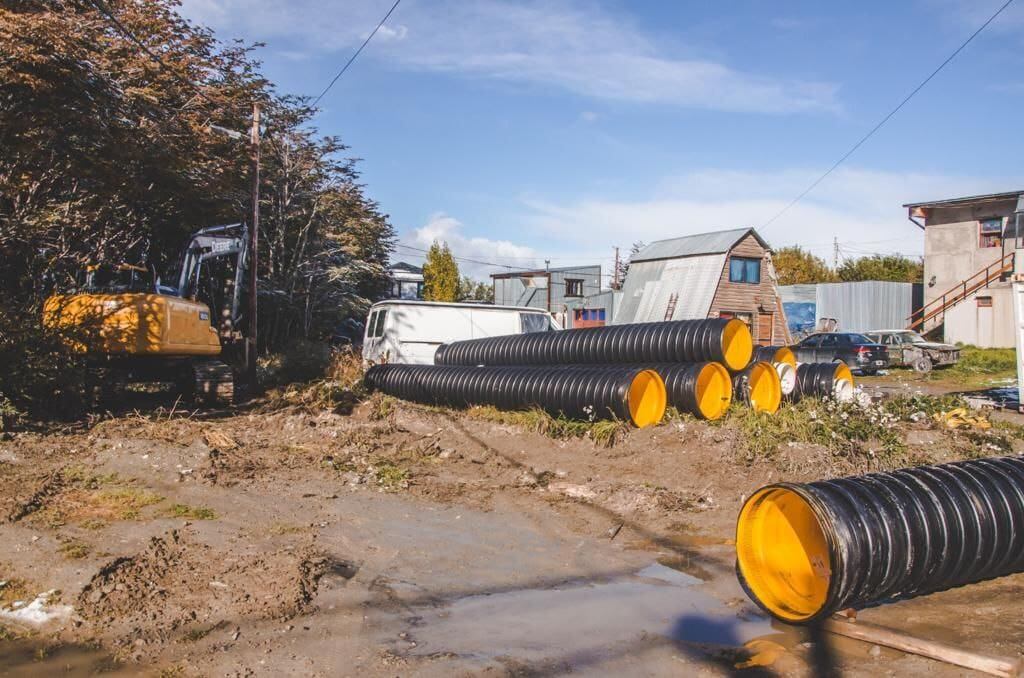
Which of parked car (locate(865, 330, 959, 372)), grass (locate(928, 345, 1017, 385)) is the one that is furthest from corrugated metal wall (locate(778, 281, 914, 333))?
parked car (locate(865, 330, 959, 372))

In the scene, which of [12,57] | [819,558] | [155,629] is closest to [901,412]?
[819,558]

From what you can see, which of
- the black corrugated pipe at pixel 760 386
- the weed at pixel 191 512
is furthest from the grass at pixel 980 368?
the weed at pixel 191 512

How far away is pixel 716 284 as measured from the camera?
32.6m

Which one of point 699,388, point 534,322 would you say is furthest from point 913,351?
point 699,388

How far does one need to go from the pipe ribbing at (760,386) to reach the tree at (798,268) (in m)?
44.3

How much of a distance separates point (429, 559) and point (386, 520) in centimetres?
117

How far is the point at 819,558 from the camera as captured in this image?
4988mm

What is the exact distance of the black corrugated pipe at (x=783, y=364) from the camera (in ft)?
38.0

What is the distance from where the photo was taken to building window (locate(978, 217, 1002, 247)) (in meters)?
32.0

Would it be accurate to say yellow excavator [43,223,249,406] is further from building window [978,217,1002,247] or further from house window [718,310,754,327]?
building window [978,217,1002,247]

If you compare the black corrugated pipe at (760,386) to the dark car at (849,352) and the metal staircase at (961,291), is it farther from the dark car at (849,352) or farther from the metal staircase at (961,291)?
the metal staircase at (961,291)

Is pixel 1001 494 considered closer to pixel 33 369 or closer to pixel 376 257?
pixel 33 369

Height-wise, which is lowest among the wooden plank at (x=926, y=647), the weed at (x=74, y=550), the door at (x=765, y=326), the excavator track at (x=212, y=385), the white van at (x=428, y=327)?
the wooden plank at (x=926, y=647)

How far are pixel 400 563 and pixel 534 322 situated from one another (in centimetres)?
1185
